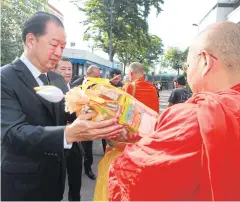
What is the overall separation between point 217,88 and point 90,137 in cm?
60

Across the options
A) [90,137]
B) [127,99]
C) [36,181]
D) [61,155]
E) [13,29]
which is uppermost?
[13,29]

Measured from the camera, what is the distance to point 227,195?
87 centimetres

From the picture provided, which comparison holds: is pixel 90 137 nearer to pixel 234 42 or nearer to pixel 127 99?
pixel 127 99

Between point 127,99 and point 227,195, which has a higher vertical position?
point 127,99

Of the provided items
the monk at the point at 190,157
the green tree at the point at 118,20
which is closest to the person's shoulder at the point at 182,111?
the monk at the point at 190,157

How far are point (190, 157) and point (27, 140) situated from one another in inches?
32.4

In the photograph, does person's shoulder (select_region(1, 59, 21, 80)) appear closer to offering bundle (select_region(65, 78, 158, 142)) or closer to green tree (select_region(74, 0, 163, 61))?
offering bundle (select_region(65, 78, 158, 142))

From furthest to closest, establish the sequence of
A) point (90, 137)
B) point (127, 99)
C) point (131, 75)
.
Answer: point (131, 75) → point (127, 99) → point (90, 137)

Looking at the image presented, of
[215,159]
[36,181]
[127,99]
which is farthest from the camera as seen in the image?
[36,181]

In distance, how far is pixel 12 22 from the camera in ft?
20.9

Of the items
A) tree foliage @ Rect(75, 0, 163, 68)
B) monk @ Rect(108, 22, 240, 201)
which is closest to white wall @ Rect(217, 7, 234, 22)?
tree foliage @ Rect(75, 0, 163, 68)

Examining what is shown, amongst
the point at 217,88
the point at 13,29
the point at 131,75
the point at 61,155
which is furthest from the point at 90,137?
the point at 13,29

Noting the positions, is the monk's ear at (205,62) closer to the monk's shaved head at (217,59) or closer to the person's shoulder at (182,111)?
the monk's shaved head at (217,59)

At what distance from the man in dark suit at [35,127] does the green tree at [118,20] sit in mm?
20414
